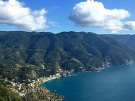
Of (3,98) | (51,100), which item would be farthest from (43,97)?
(3,98)

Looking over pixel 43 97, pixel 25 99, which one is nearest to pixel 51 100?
pixel 43 97

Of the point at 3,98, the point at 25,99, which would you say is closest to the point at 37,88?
the point at 25,99

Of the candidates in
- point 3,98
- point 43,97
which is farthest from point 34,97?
point 3,98

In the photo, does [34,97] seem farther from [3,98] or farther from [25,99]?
[3,98]

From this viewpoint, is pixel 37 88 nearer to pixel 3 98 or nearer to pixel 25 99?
pixel 25 99

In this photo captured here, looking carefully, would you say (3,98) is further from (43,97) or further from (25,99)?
(43,97)

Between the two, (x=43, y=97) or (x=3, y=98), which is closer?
(x=43, y=97)

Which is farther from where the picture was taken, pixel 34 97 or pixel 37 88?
pixel 37 88
